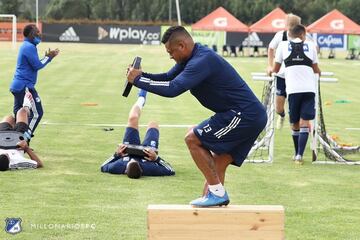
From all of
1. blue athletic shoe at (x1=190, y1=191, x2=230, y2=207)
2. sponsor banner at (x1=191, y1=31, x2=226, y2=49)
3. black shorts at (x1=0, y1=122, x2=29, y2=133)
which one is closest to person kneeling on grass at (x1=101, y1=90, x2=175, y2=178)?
black shorts at (x1=0, y1=122, x2=29, y2=133)

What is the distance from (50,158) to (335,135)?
6.15 meters

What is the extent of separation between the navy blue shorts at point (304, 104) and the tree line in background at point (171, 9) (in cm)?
7729

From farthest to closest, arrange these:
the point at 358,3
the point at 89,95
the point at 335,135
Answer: the point at 358,3, the point at 89,95, the point at 335,135

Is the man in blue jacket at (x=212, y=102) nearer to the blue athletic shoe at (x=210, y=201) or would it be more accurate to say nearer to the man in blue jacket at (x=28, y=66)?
the blue athletic shoe at (x=210, y=201)

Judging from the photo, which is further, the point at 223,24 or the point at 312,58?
the point at 223,24

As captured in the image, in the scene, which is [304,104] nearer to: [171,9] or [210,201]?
[210,201]

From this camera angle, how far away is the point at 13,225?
7840mm

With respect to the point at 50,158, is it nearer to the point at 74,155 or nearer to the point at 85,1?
the point at 74,155

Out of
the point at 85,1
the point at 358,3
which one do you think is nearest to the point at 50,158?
the point at 358,3

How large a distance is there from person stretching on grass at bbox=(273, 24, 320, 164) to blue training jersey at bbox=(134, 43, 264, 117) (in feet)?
14.9

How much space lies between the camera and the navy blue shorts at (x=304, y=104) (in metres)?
12.3

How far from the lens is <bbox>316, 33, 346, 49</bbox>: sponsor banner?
59375 millimetres

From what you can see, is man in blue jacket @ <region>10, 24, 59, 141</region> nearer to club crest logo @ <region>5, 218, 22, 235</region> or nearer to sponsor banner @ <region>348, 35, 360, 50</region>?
club crest logo @ <region>5, 218, 22, 235</region>

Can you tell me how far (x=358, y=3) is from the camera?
295ft
